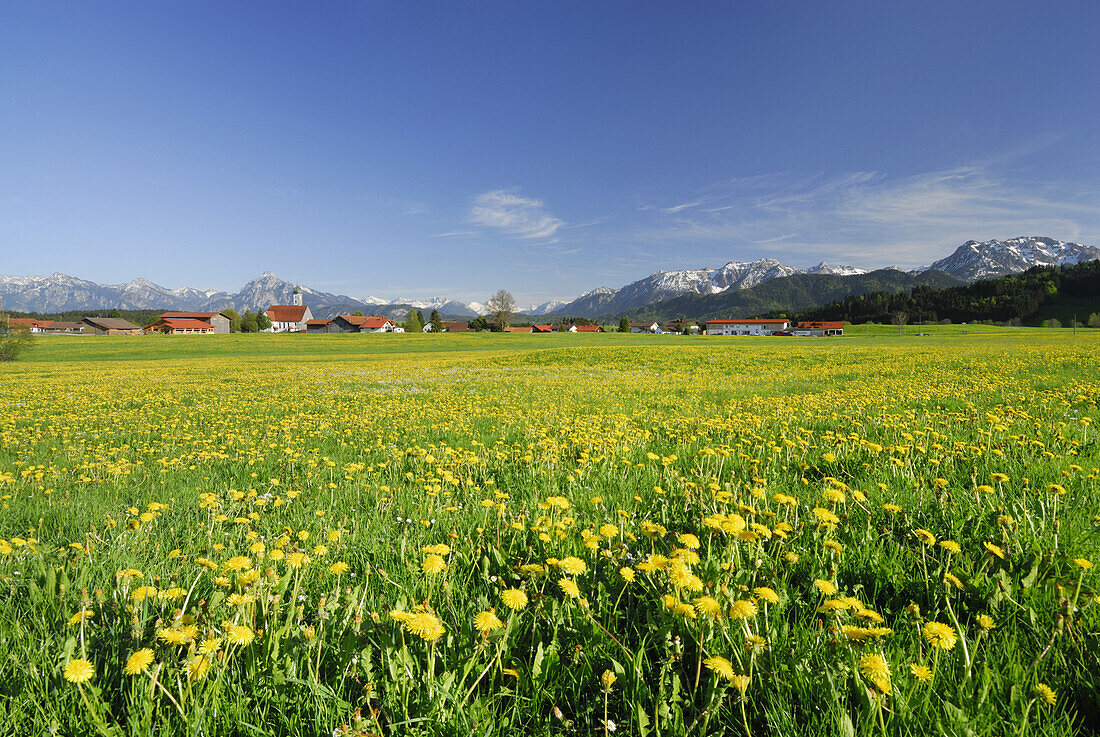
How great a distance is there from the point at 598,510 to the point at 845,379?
575 inches

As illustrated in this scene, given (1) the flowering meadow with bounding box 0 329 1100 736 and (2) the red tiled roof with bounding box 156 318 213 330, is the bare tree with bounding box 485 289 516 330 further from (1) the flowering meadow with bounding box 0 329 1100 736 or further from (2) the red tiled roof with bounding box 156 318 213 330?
(1) the flowering meadow with bounding box 0 329 1100 736

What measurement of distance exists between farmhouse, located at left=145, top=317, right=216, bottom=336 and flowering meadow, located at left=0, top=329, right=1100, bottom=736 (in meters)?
161

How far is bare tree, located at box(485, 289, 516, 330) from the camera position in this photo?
13225 cm

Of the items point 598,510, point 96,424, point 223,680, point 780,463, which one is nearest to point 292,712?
point 223,680

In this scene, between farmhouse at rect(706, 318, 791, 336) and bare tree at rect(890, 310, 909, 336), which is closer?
bare tree at rect(890, 310, 909, 336)

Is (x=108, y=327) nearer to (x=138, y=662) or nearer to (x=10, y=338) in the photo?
(x=10, y=338)

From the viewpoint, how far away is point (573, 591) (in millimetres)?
2135

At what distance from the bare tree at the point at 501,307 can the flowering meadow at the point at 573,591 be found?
127m

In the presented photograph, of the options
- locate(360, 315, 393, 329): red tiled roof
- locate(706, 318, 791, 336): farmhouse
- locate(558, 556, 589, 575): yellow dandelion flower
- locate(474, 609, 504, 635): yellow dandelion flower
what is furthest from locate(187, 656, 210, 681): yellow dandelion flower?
locate(706, 318, 791, 336): farmhouse

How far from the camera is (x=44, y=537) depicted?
391 centimetres

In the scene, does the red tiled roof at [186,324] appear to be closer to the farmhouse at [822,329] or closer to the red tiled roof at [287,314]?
the red tiled roof at [287,314]

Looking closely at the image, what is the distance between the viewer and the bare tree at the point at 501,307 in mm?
132250

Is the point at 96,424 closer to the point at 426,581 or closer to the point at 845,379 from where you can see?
the point at 426,581

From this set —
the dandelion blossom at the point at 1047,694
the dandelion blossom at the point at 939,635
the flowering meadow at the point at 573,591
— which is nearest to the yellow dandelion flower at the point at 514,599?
the flowering meadow at the point at 573,591
